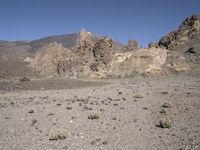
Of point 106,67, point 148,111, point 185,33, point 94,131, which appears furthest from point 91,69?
point 94,131

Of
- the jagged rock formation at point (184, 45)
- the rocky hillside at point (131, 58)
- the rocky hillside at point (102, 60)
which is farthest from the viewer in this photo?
the rocky hillside at point (102, 60)

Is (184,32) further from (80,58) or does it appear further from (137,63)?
(80,58)

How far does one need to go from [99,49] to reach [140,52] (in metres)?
8.43

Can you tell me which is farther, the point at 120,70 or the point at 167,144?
the point at 120,70

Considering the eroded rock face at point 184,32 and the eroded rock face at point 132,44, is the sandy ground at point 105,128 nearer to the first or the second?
the eroded rock face at point 184,32

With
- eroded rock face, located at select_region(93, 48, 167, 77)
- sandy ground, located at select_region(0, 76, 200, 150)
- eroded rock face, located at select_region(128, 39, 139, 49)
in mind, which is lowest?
sandy ground, located at select_region(0, 76, 200, 150)

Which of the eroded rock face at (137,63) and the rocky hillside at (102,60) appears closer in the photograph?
the eroded rock face at (137,63)

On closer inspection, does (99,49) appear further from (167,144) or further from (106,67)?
(167,144)

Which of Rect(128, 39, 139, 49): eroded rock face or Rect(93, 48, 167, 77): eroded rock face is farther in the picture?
Rect(128, 39, 139, 49): eroded rock face

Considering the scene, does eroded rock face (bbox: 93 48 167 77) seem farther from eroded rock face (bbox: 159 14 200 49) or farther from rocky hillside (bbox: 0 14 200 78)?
eroded rock face (bbox: 159 14 200 49)

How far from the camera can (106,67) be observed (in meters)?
50.6

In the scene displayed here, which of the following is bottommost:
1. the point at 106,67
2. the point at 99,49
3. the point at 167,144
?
the point at 167,144

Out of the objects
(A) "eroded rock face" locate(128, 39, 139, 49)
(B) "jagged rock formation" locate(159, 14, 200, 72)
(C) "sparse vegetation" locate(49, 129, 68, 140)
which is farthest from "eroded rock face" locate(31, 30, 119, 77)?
(C) "sparse vegetation" locate(49, 129, 68, 140)

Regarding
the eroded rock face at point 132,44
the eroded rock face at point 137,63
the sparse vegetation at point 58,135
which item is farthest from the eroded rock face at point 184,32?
the sparse vegetation at point 58,135
